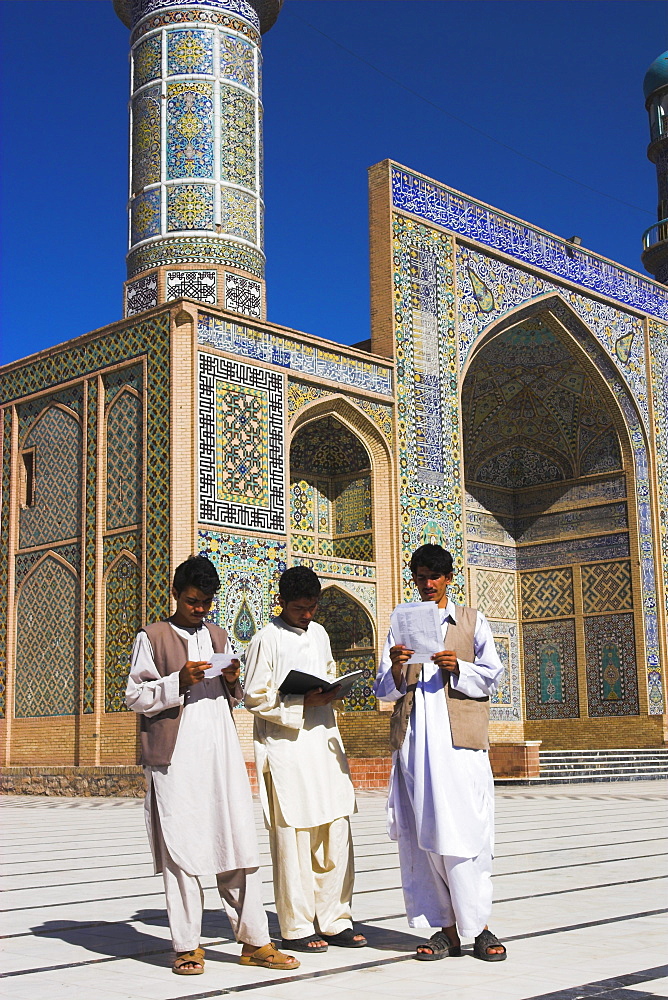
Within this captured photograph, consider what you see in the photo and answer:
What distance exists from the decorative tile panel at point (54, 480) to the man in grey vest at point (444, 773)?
8.78 meters

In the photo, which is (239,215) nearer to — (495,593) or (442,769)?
(495,593)

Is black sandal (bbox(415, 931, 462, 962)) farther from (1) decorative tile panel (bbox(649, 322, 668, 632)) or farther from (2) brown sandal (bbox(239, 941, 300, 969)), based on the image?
(1) decorative tile panel (bbox(649, 322, 668, 632))

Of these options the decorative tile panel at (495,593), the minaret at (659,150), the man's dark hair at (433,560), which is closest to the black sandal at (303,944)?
the man's dark hair at (433,560)

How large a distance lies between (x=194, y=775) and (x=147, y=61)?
11.9 metres

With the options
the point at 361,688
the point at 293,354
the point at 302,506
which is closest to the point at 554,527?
the point at 302,506

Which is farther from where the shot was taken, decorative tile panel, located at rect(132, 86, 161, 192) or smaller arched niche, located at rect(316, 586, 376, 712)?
decorative tile panel, located at rect(132, 86, 161, 192)

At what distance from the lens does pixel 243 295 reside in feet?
42.9

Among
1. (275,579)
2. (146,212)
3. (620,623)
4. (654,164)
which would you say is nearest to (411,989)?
(275,579)

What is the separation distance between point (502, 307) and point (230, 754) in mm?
12083

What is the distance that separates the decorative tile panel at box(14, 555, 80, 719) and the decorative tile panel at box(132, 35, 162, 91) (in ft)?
18.2

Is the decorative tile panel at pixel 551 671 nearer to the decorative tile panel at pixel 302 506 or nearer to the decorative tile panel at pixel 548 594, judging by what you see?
the decorative tile panel at pixel 548 594

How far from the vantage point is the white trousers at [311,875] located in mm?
3521

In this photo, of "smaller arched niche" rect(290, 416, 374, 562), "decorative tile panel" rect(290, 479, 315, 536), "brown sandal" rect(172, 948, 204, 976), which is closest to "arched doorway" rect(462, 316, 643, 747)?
"smaller arched niche" rect(290, 416, 374, 562)

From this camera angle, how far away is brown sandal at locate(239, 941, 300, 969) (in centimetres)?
323
